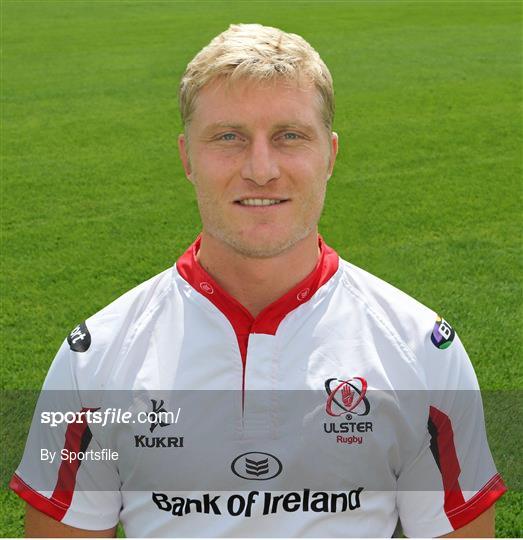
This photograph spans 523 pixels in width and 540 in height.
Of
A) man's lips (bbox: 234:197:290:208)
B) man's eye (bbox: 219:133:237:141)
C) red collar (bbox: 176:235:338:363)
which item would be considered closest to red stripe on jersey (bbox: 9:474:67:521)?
red collar (bbox: 176:235:338:363)

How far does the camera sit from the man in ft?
7.15

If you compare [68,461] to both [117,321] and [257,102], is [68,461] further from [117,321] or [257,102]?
[257,102]

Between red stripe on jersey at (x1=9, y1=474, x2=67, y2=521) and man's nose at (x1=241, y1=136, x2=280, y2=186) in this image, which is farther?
red stripe on jersey at (x1=9, y1=474, x2=67, y2=521)

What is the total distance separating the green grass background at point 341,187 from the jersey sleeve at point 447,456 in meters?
1.87

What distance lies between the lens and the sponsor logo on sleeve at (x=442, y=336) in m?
2.23

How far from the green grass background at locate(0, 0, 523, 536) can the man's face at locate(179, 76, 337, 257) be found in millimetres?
2418

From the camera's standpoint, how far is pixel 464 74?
13531mm

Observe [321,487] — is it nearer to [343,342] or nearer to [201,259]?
[343,342]

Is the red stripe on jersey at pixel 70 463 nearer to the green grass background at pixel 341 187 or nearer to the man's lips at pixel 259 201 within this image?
the man's lips at pixel 259 201

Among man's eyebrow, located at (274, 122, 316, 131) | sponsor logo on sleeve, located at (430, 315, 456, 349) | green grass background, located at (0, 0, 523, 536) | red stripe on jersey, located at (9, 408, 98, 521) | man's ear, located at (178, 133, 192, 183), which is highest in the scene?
man's eyebrow, located at (274, 122, 316, 131)

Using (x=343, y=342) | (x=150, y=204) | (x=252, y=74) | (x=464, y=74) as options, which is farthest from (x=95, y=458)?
(x=464, y=74)

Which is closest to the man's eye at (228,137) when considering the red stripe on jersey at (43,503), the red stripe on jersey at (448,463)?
the red stripe on jersey at (448,463)

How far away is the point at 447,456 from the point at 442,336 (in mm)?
316

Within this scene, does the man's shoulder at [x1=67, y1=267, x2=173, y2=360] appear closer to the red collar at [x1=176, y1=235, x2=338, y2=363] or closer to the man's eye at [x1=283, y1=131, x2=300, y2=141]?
the red collar at [x1=176, y1=235, x2=338, y2=363]
